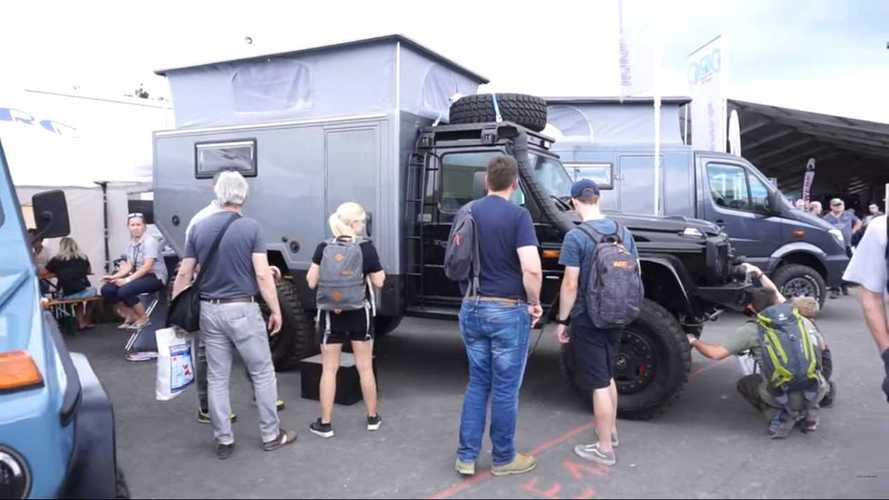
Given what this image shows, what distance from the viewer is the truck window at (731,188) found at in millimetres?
9484

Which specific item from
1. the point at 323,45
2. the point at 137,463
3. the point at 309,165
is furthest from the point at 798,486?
the point at 323,45

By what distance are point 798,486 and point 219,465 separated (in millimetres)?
3418

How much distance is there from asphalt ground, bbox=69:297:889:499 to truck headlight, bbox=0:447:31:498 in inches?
60.7

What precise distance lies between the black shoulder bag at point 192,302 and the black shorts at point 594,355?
229cm

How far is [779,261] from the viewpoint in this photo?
9.42m

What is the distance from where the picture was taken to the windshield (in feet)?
18.4

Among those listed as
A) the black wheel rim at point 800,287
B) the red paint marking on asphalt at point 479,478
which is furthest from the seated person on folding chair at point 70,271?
the black wheel rim at point 800,287

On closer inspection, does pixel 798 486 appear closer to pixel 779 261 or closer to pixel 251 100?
pixel 251 100

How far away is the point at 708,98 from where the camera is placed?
12.4m

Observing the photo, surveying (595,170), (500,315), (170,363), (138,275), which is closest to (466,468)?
(500,315)

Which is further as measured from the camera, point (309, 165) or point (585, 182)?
point (309, 165)

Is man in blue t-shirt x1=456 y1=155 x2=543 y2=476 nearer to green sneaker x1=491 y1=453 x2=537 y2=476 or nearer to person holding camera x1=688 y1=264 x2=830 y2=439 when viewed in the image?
green sneaker x1=491 y1=453 x2=537 y2=476

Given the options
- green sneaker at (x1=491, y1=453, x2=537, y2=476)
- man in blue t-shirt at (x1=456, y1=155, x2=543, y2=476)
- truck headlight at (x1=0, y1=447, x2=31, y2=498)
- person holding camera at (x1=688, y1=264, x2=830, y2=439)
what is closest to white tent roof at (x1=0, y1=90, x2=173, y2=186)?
man in blue t-shirt at (x1=456, y1=155, x2=543, y2=476)

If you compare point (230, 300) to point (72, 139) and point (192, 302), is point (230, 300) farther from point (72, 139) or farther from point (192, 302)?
point (72, 139)
